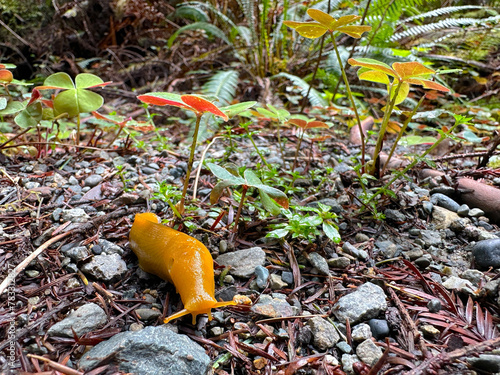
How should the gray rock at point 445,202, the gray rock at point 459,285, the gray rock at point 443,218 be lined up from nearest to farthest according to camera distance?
the gray rock at point 459,285 → the gray rock at point 443,218 → the gray rock at point 445,202

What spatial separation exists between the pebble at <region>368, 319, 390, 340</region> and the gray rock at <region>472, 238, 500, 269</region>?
650 mm

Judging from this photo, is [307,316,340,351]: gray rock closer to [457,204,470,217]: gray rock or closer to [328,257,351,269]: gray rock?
[328,257,351,269]: gray rock

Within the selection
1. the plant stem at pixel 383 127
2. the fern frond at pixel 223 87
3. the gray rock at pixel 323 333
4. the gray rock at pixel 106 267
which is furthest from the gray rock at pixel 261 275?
the fern frond at pixel 223 87

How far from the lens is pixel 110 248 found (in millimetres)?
1590

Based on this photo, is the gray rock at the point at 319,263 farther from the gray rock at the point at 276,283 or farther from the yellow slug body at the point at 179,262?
the yellow slug body at the point at 179,262

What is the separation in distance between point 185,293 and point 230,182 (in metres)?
0.49

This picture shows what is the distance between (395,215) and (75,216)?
5.75 ft

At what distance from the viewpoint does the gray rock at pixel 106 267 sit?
1.44m

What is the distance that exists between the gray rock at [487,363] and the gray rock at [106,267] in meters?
1.34

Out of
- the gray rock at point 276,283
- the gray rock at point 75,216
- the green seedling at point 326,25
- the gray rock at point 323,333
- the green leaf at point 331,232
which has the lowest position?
the gray rock at point 75,216

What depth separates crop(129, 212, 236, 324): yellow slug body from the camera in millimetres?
1217

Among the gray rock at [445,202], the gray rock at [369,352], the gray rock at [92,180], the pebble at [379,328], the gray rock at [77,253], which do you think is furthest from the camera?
the gray rock at [92,180]

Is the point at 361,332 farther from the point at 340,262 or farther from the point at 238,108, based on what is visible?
the point at 238,108

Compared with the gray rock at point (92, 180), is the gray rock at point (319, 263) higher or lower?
higher
